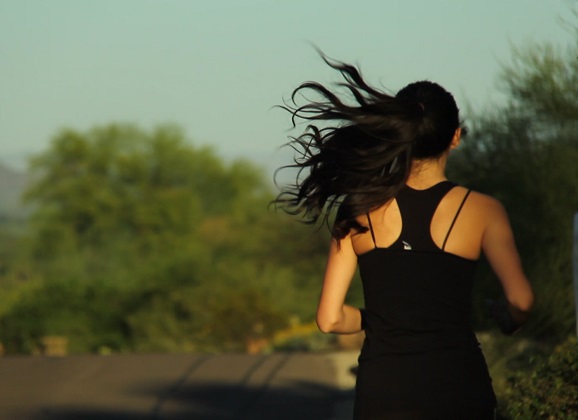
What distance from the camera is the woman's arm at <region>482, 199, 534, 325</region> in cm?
389

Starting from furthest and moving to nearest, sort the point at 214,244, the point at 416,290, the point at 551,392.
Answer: the point at 214,244
the point at 551,392
the point at 416,290

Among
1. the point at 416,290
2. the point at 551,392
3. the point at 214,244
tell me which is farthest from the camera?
the point at 214,244

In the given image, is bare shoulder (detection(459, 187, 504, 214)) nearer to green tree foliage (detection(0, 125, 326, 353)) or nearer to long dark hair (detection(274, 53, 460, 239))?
long dark hair (detection(274, 53, 460, 239))

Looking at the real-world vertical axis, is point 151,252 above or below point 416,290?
below

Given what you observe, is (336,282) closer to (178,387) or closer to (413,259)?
(413,259)

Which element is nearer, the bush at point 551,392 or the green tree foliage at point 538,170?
the bush at point 551,392

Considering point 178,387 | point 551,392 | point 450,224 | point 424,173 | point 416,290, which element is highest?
point 424,173

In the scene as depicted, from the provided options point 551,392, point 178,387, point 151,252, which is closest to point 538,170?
point 178,387

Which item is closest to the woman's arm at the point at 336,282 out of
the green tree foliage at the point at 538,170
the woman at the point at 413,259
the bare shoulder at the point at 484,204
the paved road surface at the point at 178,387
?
the woman at the point at 413,259

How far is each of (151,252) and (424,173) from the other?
67.3 m

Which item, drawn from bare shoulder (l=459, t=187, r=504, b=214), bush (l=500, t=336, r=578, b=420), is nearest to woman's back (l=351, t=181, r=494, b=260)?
bare shoulder (l=459, t=187, r=504, b=214)

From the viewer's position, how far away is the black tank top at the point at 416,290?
3.85 meters

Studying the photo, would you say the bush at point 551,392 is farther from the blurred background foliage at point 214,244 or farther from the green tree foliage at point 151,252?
the green tree foliage at point 151,252

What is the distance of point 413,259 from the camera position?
390cm
